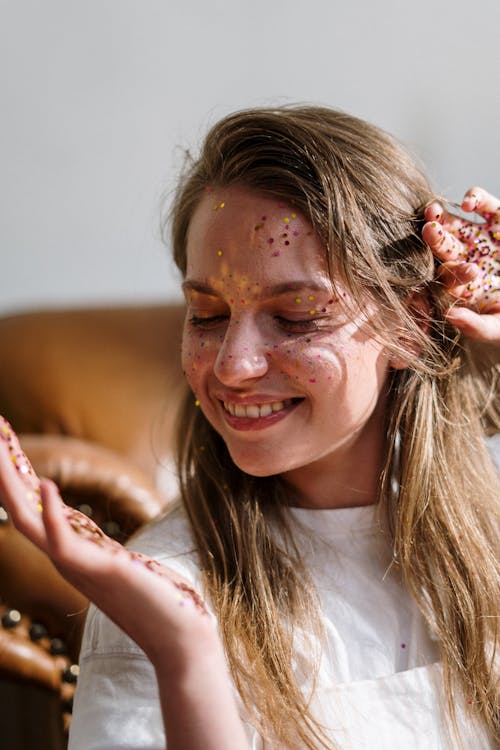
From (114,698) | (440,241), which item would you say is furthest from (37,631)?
(440,241)

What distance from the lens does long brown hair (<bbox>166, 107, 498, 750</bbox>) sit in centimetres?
88

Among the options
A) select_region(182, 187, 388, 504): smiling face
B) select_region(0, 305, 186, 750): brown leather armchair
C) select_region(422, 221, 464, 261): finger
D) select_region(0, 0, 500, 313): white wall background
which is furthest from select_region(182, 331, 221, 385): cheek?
select_region(0, 0, 500, 313): white wall background

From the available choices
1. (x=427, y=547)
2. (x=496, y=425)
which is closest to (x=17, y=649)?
(x=427, y=547)

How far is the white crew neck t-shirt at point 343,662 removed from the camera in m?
0.81

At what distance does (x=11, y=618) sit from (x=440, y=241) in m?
0.68

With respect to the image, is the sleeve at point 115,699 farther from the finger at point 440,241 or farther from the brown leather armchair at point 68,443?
the finger at point 440,241

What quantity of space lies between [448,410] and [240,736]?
1.58ft

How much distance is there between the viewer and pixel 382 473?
0.99 m

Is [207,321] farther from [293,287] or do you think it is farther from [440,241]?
[440,241]

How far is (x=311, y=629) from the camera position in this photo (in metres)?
0.90

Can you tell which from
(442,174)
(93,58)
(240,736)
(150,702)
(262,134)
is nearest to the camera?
(240,736)

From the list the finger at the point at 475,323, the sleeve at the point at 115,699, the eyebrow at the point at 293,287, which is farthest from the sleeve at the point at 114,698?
the finger at the point at 475,323

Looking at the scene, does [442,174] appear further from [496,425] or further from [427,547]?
[427,547]

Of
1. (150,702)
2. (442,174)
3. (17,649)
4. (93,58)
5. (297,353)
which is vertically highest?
(93,58)
